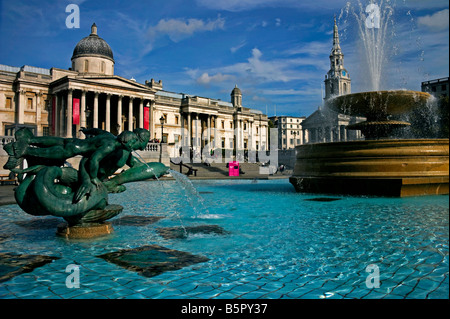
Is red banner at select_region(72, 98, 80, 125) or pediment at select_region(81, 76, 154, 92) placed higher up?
pediment at select_region(81, 76, 154, 92)

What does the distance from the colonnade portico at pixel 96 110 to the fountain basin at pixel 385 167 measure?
106 ft

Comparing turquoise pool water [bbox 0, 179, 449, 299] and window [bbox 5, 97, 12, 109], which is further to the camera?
window [bbox 5, 97, 12, 109]

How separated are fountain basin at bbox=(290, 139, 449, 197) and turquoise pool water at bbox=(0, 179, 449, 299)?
8.44 feet

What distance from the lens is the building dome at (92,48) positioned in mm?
46531

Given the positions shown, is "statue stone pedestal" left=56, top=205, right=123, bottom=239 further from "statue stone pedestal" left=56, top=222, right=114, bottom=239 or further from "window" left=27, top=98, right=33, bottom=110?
"window" left=27, top=98, right=33, bottom=110

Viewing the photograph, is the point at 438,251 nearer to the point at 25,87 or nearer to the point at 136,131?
the point at 136,131

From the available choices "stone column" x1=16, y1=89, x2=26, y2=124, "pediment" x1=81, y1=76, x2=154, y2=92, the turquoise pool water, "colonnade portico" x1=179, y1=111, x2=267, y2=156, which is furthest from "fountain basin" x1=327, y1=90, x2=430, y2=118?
"colonnade portico" x1=179, y1=111, x2=267, y2=156

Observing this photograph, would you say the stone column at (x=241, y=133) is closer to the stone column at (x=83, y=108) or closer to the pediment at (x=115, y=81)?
the pediment at (x=115, y=81)

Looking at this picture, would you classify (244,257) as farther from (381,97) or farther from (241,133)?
(241,133)

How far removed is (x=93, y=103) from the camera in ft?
153

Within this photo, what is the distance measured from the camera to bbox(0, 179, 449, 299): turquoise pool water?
3.16 m

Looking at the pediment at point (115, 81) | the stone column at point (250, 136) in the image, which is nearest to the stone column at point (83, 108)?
the pediment at point (115, 81)

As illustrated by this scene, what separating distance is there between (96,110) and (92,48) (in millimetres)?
10575

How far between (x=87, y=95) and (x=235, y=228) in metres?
44.2
